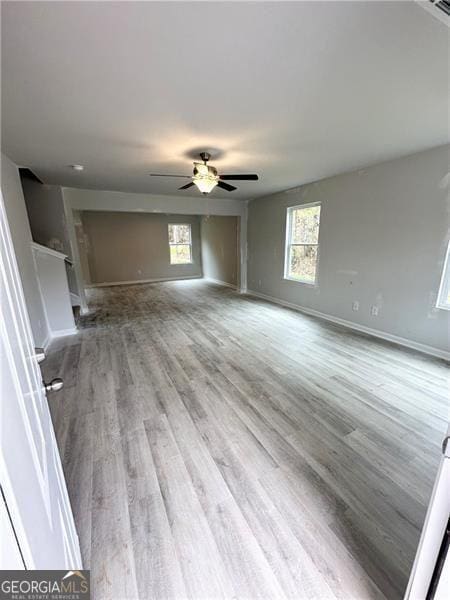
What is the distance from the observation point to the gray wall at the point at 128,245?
7539 mm

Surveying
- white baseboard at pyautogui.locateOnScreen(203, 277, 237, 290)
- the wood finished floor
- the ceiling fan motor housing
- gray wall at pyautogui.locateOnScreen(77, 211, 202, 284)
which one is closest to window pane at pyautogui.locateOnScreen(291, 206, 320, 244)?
the wood finished floor

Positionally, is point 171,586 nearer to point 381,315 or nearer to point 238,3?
point 238,3

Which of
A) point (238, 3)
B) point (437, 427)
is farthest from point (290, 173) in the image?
point (437, 427)

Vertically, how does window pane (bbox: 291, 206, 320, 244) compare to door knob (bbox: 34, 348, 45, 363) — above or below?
above

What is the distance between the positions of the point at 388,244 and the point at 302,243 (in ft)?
5.65

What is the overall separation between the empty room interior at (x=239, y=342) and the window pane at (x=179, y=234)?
14.5 feet

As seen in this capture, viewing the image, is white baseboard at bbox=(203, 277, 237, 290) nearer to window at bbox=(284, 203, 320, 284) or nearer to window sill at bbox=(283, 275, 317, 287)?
window sill at bbox=(283, 275, 317, 287)

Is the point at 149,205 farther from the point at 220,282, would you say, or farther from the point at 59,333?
the point at 220,282

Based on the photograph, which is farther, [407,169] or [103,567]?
[407,169]

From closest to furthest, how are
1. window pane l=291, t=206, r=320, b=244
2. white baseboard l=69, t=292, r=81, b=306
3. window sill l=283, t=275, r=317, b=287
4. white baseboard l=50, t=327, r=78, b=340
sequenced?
1. white baseboard l=50, t=327, r=78, b=340
2. window pane l=291, t=206, r=320, b=244
3. window sill l=283, t=275, r=317, b=287
4. white baseboard l=69, t=292, r=81, b=306

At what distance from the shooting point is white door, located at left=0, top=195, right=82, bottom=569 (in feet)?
1.51

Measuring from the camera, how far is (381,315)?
355cm

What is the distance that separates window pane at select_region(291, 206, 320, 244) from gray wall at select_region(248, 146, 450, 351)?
0.20 m

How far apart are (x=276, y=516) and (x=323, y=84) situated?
261 centimetres
